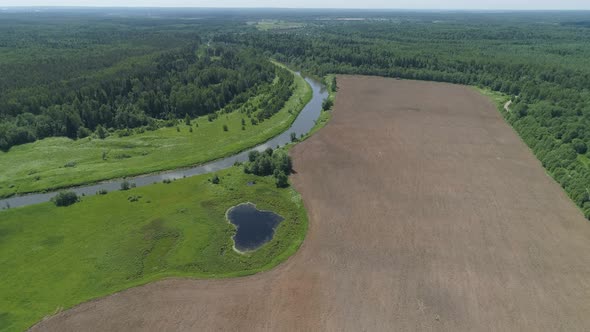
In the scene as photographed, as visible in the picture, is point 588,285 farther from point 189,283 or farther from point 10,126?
point 10,126

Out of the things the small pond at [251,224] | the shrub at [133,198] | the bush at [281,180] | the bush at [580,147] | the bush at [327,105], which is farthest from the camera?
the bush at [327,105]

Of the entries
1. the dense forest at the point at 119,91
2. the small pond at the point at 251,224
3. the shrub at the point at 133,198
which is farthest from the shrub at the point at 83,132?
the small pond at the point at 251,224

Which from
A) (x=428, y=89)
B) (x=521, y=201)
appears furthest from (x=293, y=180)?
(x=428, y=89)

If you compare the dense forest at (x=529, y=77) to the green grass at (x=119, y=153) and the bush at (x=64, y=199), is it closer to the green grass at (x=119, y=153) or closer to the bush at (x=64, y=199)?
the green grass at (x=119, y=153)

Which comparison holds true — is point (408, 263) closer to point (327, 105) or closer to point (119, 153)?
point (119, 153)

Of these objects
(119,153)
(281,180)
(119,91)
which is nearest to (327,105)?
(281,180)
